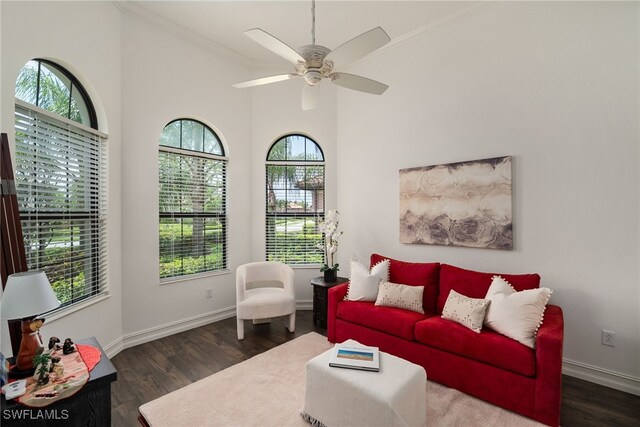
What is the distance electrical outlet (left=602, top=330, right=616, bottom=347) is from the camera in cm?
245

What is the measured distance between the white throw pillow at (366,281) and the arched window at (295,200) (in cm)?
128

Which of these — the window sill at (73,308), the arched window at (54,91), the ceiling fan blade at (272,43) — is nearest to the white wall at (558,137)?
the ceiling fan blade at (272,43)

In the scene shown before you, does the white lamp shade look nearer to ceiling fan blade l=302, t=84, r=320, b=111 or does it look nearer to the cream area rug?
the cream area rug

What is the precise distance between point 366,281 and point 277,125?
2628mm

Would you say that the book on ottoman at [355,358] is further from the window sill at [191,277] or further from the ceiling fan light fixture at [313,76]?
the window sill at [191,277]

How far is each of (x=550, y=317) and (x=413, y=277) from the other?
3.82 ft

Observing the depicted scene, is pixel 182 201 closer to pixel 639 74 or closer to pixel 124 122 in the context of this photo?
pixel 124 122

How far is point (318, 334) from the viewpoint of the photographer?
11.5 ft

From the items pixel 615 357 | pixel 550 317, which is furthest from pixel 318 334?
pixel 615 357

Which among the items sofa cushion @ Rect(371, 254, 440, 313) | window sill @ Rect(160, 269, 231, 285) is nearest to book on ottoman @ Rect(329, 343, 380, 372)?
sofa cushion @ Rect(371, 254, 440, 313)

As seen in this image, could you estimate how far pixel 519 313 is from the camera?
7.36ft

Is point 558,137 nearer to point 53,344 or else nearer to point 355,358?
point 355,358

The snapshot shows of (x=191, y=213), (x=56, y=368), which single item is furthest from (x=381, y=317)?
(x=191, y=213)

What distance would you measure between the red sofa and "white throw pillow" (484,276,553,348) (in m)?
0.06
